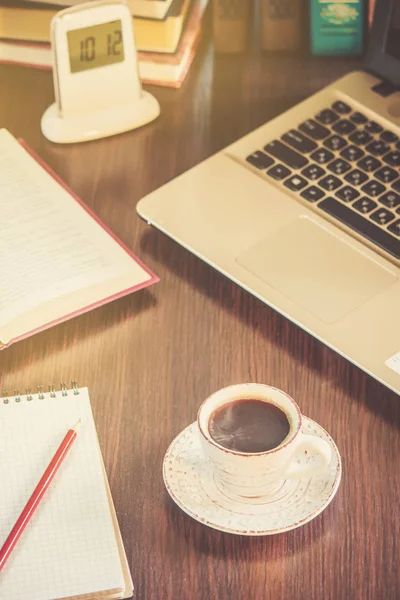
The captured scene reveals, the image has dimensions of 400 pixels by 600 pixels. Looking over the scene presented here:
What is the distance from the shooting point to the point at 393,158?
3.43ft

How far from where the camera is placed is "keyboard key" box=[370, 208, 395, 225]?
0.97m

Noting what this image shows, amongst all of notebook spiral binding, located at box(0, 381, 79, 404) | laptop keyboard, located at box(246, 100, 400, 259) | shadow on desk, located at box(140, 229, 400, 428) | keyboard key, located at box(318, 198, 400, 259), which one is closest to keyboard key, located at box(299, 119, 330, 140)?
laptop keyboard, located at box(246, 100, 400, 259)

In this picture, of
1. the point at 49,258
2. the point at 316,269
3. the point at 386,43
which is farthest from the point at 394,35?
the point at 49,258

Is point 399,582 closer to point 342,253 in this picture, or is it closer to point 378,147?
point 342,253

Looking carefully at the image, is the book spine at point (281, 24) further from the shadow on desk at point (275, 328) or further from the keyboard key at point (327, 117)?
the shadow on desk at point (275, 328)

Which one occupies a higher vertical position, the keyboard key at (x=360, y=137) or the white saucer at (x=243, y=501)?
the keyboard key at (x=360, y=137)

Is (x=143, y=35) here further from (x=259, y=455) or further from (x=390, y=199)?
(x=259, y=455)

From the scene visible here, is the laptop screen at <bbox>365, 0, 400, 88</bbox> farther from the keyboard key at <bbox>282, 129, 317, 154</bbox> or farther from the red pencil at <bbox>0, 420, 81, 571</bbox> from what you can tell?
the red pencil at <bbox>0, 420, 81, 571</bbox>

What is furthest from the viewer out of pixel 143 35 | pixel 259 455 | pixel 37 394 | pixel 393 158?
pixel 143 35

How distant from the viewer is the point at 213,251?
96 centimetres

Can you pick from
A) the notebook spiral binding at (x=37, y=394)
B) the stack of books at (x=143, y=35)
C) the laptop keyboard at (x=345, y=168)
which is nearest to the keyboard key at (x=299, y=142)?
the laptop keyboard at (x=345, y=168)

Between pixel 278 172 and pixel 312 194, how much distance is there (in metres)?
0.05

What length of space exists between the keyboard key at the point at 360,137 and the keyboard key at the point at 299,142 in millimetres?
46

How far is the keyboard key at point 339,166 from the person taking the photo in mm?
1034
